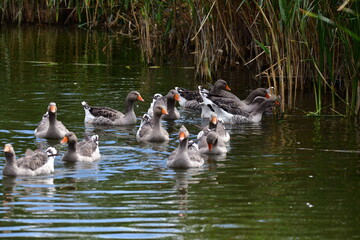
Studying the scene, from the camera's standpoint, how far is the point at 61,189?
10.2 m

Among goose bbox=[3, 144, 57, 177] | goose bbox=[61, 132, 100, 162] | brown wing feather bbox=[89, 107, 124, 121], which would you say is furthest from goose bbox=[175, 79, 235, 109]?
goose bbox=[3, 144, 57, 177]

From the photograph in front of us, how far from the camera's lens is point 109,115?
15234mm

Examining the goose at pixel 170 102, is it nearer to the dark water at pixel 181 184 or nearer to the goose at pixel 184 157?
the dark water at pixel 181 184

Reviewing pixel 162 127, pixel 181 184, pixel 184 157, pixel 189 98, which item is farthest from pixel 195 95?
pixel 181 184

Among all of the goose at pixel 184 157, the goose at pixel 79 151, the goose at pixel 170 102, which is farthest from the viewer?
the goose at pixel 170 102

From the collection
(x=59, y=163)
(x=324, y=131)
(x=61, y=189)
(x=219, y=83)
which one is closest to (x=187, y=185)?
(x=61, y=189)

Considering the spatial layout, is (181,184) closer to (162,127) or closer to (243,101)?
(162,127)

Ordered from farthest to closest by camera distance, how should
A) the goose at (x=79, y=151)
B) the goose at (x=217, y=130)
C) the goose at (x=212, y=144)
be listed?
the goose at (x=217, y=130)
the goose at (x=212, y=144)
the goose at (x=79, y=151)

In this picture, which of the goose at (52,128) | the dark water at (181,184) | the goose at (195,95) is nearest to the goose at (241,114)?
the dark water at (181,184)

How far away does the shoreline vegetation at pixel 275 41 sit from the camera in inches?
543

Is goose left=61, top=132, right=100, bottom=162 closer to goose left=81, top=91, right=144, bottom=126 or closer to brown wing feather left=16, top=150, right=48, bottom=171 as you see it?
brown wing feather left=16, top=150, right=48, bottom=171

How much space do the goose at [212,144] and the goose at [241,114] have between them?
2.63 metres

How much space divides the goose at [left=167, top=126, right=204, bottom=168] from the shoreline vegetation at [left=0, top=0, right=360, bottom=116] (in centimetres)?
247

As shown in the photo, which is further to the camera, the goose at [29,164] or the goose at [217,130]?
the goose at [217,130]
